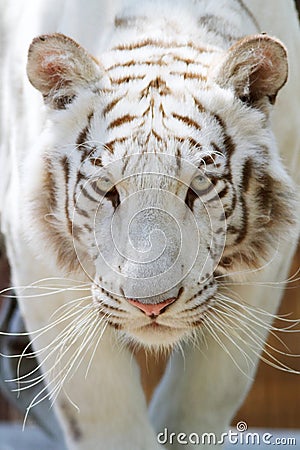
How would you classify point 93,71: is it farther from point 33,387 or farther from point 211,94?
point 33,387

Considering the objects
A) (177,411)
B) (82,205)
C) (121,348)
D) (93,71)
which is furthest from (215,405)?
(93,71)

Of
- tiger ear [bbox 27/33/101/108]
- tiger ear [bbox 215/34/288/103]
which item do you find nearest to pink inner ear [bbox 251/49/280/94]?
tiger ear [bbox 215/34/288/103]

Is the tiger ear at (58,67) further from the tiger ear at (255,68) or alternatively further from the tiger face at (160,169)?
the tiger ear at (255,68)

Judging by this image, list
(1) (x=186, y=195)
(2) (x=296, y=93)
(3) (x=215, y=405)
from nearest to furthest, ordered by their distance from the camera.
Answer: (1) (x=186, y=195), (2) (x=296, y=93), (3) (x=215, y=405)

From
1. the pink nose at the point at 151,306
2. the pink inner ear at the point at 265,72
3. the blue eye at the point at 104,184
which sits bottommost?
the pink nose at the point at 151,306

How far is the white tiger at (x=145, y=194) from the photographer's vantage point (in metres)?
1.03

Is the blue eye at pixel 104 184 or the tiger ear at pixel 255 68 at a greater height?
the tiger ear at pixel 255 68

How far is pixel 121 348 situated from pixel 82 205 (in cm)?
19

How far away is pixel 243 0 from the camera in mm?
1158

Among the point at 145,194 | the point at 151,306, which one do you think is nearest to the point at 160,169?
the point at 145,194

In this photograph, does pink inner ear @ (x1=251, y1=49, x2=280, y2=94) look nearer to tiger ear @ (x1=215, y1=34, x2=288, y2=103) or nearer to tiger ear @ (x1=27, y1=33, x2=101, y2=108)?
tiger ear @ (x1=215, y1=34, x2=288, y2=103)

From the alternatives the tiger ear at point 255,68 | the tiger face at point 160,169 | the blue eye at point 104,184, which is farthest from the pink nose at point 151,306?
the tiger ear at point 255,68

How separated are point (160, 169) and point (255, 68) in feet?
0.45

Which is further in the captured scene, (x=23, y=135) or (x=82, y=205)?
(x=23, y=135)
